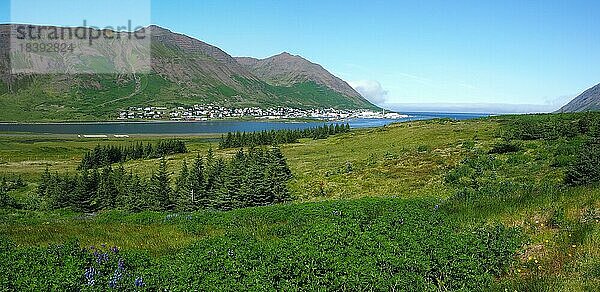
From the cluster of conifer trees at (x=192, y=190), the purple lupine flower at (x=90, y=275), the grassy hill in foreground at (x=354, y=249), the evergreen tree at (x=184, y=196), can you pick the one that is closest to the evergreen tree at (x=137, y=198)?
the cluster of conifer trees at (x=192, y=190)

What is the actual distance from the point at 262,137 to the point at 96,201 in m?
78.5

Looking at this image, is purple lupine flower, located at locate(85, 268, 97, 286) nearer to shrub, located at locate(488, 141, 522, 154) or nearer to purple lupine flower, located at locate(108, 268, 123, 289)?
purple lupine flower, located at locate(108, 268, 123, 289)

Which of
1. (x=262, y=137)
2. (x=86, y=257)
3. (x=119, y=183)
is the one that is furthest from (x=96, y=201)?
(x=262, y=137)

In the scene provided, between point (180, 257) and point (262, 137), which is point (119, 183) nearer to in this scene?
point (180, 257)

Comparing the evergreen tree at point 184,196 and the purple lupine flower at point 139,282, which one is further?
the evergreen tree at point 184,196

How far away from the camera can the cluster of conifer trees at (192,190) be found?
31.8 metres

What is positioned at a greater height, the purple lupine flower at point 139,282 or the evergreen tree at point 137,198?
the purple lupine flower at point 139,282

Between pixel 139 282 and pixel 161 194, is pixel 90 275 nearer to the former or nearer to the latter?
pixel 139 282

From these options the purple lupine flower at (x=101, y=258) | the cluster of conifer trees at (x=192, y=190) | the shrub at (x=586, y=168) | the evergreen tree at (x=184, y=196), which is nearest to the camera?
the purple lupine flower at (x=101, y=258)

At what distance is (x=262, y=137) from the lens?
121 m

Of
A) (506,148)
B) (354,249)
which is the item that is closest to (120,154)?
(506,148)

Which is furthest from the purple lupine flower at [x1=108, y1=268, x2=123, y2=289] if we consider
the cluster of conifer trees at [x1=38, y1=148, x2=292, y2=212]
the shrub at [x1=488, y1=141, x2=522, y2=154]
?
the shrub at [x1=488, y1=141, x2=522, y2=154]

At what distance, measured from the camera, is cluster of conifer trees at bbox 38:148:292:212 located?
31.8 meters

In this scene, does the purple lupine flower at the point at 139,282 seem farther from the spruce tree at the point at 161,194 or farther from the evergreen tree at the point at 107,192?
the evergreen tree at the point at 107,192
